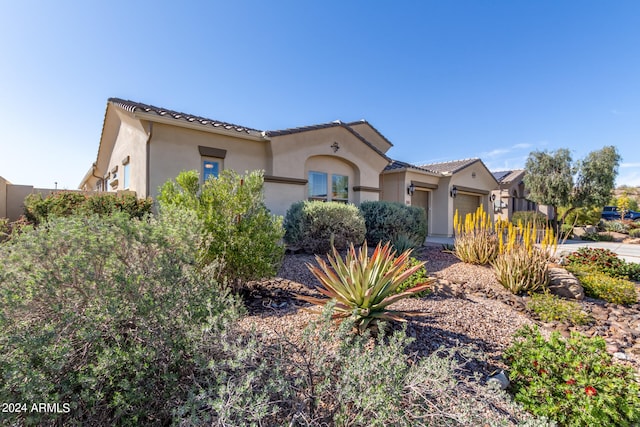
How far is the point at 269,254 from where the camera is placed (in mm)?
4645

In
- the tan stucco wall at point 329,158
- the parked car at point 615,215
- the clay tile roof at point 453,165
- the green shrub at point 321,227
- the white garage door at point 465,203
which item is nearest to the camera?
the green shrub at point 321,227

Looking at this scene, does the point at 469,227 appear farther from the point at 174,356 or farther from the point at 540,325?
the point at 174,356

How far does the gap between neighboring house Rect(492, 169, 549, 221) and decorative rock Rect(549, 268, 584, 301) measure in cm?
1544

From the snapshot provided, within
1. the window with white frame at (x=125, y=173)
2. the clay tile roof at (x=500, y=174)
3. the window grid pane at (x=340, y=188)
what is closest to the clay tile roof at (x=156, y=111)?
the window with white frame at (x=125, y=173)

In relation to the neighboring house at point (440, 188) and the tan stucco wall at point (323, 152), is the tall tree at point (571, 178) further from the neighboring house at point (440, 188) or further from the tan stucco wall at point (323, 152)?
the tan stucco wall at point (323, 152)

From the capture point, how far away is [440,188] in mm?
16656

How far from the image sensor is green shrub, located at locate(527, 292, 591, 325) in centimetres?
432

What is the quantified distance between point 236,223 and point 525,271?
18.2 feet

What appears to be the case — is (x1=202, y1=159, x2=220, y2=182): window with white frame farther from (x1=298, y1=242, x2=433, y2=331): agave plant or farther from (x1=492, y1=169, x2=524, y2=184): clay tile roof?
(x1=492, y1=169, x2=524, y2=184): clay tile roof

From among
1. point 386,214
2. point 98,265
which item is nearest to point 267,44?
point 386,214

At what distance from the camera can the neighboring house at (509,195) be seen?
2027 cm

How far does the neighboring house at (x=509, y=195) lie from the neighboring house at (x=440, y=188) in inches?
58.0

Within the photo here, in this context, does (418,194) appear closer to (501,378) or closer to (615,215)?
(501,378)

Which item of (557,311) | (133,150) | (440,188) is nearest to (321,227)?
(557,311)
